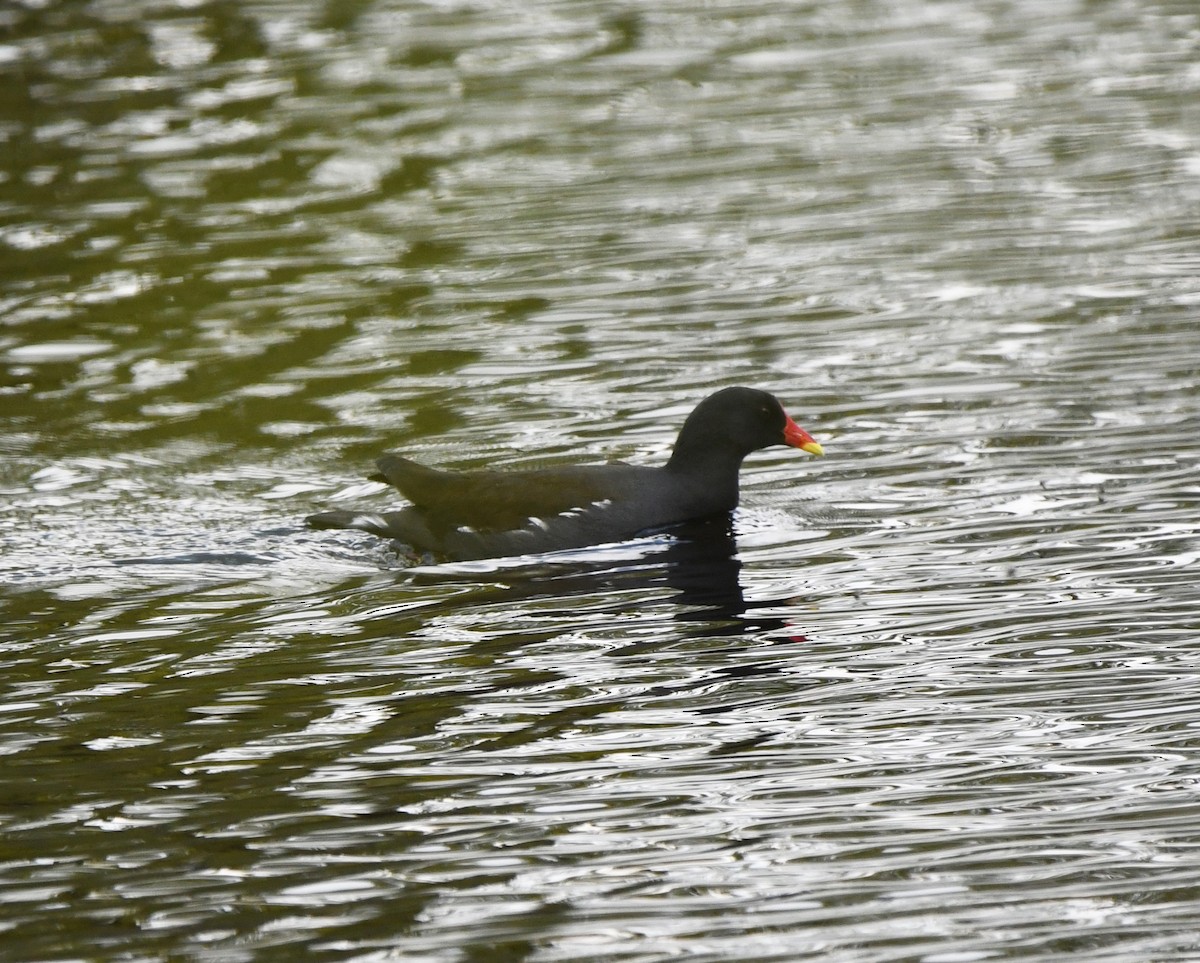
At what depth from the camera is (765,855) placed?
4.87 metres

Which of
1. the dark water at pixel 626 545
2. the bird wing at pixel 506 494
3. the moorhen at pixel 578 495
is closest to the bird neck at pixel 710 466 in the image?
the moorhen at pixel 578 495

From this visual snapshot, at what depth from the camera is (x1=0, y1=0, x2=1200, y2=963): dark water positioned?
4.84 meters

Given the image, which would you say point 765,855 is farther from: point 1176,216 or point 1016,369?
point 1176,216

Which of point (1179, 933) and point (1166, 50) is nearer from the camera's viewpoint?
point (1179, 933)

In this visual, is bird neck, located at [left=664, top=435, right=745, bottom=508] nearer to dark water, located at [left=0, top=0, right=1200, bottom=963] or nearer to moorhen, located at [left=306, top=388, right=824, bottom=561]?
moorhen, located at [left=306, top=388, right=824, bottom=561]

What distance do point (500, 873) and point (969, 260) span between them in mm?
7322

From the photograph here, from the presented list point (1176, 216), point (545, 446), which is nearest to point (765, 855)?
point (545, 446)

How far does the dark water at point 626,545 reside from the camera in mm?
4836

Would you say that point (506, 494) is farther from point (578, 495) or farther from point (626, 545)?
point (626, 545)

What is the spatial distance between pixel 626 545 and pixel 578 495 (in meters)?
0.29

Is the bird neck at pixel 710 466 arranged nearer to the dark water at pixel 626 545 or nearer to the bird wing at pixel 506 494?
the dark water at pixel 626 545

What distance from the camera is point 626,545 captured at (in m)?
8.07

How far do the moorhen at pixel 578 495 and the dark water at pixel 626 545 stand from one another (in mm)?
141

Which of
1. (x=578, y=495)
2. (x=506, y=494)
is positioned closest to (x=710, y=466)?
(x=578, y=495)
